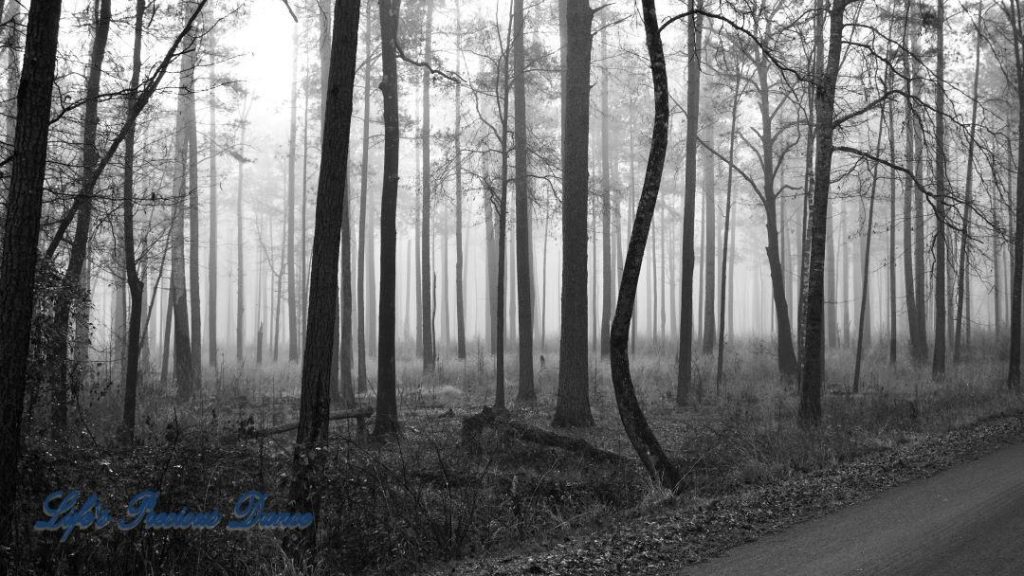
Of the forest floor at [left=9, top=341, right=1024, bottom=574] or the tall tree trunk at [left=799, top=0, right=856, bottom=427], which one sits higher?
the tall tree trunk at [left=799, top=0, right=856, bottom=427]

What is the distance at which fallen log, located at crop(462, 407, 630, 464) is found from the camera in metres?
9.41

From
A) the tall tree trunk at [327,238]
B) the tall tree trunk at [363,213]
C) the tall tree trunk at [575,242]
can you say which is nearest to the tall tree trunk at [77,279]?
the tall tree trunk at [327,238]

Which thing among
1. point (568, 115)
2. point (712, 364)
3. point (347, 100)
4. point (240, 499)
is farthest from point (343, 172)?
point (712, 364)

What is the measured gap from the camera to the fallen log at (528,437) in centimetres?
941

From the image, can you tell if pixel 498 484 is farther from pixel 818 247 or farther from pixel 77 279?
pixel 818 247

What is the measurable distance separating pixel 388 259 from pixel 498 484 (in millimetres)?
4576

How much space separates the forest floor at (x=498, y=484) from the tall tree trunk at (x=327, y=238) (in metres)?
0.38

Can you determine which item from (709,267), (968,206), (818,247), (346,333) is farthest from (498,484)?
(709,267)

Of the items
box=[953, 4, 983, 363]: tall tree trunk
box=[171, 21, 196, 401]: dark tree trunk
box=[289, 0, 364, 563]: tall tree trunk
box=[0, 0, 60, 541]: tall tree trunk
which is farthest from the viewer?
box=[171, 21, 196, 401]: dark tree trunk

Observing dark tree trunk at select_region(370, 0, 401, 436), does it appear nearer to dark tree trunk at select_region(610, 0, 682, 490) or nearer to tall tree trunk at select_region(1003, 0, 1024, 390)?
dark tree trunk at select_region(610, 0, 682, 490)

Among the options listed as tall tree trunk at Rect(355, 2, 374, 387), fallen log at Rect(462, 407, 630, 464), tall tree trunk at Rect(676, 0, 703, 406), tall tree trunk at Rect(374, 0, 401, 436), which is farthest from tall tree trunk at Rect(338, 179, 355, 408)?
tall tree trunk at Rect(676, 0, 703, 406)

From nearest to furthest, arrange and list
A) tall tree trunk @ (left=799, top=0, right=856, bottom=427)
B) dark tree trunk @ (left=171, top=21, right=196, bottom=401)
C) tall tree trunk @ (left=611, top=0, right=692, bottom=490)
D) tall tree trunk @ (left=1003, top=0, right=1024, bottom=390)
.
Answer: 1. tall tree trunk @ (left=611, top=0, right=692, bottom=490)
2. tall tree trunk @ (left=799, top=0, right=856, bottom=427)
3. dark tree trunk @ (left=171, top=21, right=196, bottom=401)
4. tall tree trunk @ (left=1003, top=0, right=1024, bottom=390)

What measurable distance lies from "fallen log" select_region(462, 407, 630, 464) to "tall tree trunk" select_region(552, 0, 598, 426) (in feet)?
7.44

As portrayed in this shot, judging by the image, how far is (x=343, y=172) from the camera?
22.8 feet
